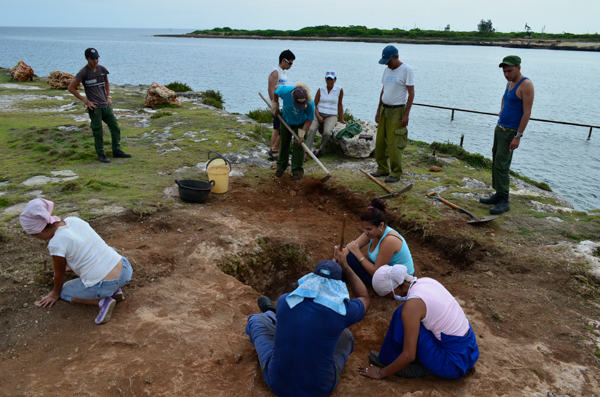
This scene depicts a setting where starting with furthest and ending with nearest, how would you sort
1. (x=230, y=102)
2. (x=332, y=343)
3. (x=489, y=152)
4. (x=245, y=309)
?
1. (x=230, y=102)
2. (x=489, y=152)
3. (x=245, y=309)
4. (x=332, y=343)

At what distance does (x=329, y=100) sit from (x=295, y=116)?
1.69 metres

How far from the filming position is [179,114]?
1174 centimetres

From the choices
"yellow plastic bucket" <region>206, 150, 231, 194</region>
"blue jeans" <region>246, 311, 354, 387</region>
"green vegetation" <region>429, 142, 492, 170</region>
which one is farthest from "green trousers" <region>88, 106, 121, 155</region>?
"green vegetation" <region>429, 142, 492, 170</region>

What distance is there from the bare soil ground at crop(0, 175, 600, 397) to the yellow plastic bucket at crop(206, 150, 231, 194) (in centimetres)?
45

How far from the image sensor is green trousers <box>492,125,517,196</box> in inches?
218

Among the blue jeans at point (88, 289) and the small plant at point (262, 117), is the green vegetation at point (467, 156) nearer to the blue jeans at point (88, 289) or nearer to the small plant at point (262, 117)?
the small plant at point (262, 117)

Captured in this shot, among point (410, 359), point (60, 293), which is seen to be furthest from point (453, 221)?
point (60, 293)

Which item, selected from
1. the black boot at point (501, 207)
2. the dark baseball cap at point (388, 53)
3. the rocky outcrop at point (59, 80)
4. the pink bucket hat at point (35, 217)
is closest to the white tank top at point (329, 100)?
the dark baseball cap at point (388, 53)

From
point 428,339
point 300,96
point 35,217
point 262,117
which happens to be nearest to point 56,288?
point 35,217

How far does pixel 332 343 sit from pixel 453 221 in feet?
12.6

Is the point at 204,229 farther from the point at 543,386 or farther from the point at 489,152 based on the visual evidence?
the point at 489,152

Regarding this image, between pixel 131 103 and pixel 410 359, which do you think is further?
pixel 131 103

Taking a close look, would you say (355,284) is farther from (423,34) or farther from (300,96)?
(423,34)

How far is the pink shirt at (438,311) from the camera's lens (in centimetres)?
289
